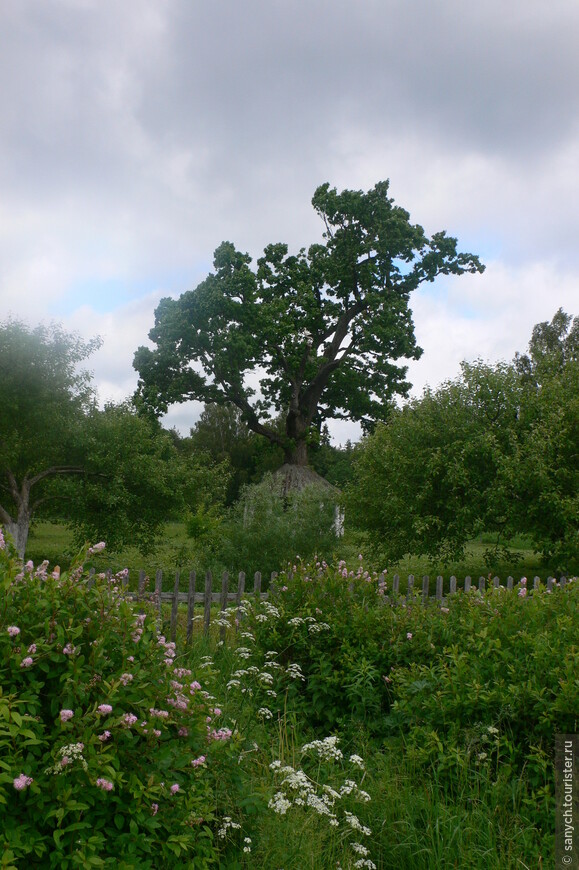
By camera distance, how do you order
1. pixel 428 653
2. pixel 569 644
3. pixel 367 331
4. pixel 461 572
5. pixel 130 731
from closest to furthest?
pixel 130 731, pixel 569 644, pixel 428 653, pixel 461 572, pixel 367 331

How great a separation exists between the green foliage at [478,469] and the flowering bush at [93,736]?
16.0 meters

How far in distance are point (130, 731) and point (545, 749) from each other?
109 inches

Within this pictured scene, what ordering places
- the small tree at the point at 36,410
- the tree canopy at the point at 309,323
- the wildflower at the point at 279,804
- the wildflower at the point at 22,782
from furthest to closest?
the tree canopy at the point at 309,323
the small tree at the point at 36,410
the wildflower at the point at 279,804
the wildflower at the point at 22,782

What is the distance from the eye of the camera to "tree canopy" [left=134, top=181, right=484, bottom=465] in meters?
32.1

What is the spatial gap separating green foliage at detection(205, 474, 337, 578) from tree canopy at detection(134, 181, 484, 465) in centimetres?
1248

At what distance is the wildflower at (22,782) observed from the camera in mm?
2684

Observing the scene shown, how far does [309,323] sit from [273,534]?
55.7ft

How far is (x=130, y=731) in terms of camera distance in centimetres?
317

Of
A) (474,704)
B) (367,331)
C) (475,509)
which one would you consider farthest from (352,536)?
(474,704)

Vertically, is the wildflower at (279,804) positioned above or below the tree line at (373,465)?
below

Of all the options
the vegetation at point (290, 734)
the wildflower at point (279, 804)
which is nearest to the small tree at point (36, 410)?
the vegetation at point (290, 734)

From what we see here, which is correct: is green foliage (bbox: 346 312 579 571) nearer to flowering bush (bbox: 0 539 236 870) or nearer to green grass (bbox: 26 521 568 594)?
green grass (bbox: 26 521 568 594)

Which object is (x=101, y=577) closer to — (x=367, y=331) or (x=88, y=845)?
(x=88, y=845)

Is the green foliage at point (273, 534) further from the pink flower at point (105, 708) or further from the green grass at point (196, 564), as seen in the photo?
the pink flower at point (105, 708)
